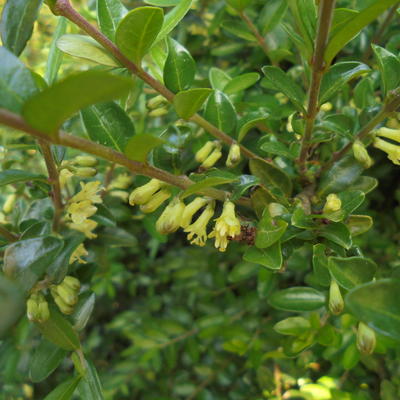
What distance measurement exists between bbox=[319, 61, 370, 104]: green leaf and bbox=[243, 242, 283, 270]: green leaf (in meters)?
0.30

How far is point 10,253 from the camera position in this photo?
805 mm

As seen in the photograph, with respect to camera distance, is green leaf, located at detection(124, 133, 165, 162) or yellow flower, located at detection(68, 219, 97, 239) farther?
yellow flower, located at detection(68, 219, 97, 239)

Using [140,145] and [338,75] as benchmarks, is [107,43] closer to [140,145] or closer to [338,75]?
[140,145]

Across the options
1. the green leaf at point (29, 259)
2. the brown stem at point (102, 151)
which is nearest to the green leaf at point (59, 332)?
the green leaf at point (29, 259)

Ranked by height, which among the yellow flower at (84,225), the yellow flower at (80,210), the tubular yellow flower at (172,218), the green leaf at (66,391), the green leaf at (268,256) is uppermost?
the tubular yellow flower at (172,218)

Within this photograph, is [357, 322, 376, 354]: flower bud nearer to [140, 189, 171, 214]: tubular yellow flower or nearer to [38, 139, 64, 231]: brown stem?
[140, 189, 171, 214]: tubular yellow flower

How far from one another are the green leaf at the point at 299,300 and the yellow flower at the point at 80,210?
0.50m

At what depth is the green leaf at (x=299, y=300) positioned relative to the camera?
1.01m

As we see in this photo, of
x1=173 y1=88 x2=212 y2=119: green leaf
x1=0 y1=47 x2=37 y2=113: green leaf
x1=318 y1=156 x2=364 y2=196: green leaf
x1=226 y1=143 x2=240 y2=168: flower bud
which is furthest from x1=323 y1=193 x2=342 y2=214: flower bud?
x1=0 y1=47 x2=37 y2=113: green leaf

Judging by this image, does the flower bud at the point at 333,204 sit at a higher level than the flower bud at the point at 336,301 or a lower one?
higher

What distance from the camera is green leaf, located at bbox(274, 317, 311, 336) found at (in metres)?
1.02

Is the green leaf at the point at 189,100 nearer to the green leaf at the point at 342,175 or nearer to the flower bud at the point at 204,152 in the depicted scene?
the flower bud at the point at 204,152

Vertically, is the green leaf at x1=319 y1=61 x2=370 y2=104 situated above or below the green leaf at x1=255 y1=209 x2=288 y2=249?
above

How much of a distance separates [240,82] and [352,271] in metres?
0.55
